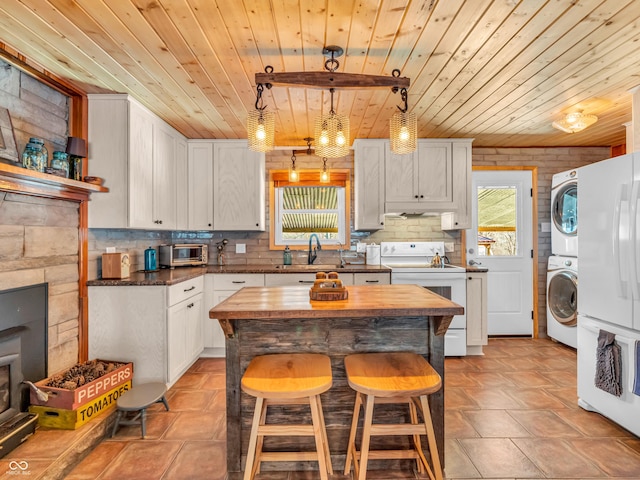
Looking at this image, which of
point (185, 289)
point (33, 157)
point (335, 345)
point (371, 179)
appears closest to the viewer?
point (335, 345)

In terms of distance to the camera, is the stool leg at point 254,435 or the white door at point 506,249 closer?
the stool leg at point 254,435

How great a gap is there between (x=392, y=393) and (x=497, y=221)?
11.8 feet

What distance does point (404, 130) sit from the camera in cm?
187

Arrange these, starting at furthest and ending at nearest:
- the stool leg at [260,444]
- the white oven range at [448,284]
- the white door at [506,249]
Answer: the white door at [506,249]
the white oven range at [448,284]
the stool leg at [260,444]

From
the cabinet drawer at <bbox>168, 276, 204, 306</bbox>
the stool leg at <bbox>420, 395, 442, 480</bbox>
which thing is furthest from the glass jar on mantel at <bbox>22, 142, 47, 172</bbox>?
the stool leg at <bbox>420, 395, 442, 480</bbox>

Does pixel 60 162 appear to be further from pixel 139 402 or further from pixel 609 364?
pixel 609 364

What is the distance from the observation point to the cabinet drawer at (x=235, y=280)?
3.59 meters

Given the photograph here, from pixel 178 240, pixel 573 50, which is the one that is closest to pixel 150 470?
pixel 178 240

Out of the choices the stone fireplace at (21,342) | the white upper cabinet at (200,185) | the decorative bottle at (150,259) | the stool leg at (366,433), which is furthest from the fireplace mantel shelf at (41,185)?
the stool leg at (366,433)

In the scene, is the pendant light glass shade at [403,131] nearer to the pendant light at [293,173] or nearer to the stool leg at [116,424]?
the pendant light at [293,173]

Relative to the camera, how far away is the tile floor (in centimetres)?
193

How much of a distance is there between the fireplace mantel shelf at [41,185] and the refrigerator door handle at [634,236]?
11.6ft

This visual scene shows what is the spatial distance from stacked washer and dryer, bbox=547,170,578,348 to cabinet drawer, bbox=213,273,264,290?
3333mm

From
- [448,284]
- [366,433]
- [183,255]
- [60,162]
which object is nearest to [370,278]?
[448,284]
